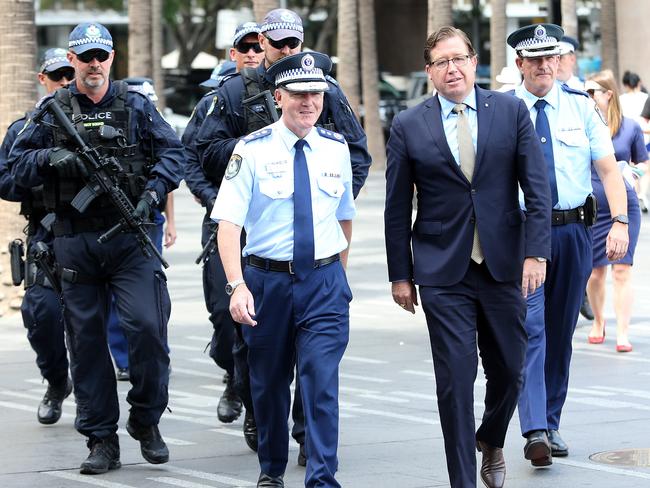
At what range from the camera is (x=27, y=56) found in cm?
1420

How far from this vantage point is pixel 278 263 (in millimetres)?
6973

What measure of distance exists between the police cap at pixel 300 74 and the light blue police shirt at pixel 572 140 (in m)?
1.53

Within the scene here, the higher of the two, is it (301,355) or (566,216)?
(566,216)

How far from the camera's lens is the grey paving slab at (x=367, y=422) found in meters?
7.65

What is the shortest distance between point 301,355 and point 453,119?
1212mm

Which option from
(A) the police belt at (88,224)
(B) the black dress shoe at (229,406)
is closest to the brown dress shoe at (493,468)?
(A) the police belt at (88,224)

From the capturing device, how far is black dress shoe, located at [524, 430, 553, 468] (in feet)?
25.0

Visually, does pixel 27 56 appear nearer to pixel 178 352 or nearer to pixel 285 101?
pixel 178 352

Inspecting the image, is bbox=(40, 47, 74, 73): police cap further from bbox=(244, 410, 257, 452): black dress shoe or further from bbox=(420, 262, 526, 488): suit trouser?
bbox=(420, 262, 526, 488): suit trouser

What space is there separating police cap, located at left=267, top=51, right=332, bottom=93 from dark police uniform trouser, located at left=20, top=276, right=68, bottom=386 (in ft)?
9.93

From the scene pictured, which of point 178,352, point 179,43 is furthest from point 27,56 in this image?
point 179,43

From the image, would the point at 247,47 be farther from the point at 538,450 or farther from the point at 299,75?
the point at 538,450

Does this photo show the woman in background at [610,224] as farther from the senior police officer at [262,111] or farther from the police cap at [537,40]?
the senior police officer at [262,111]

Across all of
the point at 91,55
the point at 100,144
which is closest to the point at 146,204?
the point at 100,144
